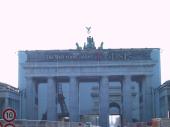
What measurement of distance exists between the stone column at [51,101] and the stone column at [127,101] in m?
15.1

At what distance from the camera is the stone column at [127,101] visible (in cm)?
11425

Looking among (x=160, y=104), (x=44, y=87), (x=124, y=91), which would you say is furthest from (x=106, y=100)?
(x=44, y=87)

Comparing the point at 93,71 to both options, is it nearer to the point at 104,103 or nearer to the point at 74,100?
the point at 104,103

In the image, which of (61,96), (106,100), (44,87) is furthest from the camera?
(44,87)

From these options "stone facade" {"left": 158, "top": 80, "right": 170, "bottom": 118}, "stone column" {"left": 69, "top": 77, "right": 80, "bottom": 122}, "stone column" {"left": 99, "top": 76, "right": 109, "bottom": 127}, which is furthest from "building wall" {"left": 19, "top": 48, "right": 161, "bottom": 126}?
"stone facade" {"left": 158, "top": 80, "right": 170, "bottom": 118}

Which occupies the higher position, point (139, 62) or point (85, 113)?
point (139, 62)

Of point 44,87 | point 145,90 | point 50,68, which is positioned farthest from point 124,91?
point 44,87

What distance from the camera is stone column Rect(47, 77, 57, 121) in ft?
379

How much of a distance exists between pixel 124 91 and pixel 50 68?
17019 millimetres

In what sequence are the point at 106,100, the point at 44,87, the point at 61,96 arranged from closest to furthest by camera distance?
the point at 106,100
the point at 61,96
the point at 44,87

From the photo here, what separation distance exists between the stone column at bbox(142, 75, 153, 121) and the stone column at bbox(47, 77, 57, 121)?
19.5 meters

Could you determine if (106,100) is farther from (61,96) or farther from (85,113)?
(85,113)

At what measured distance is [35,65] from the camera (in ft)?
385

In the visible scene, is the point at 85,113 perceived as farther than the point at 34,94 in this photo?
Yes
